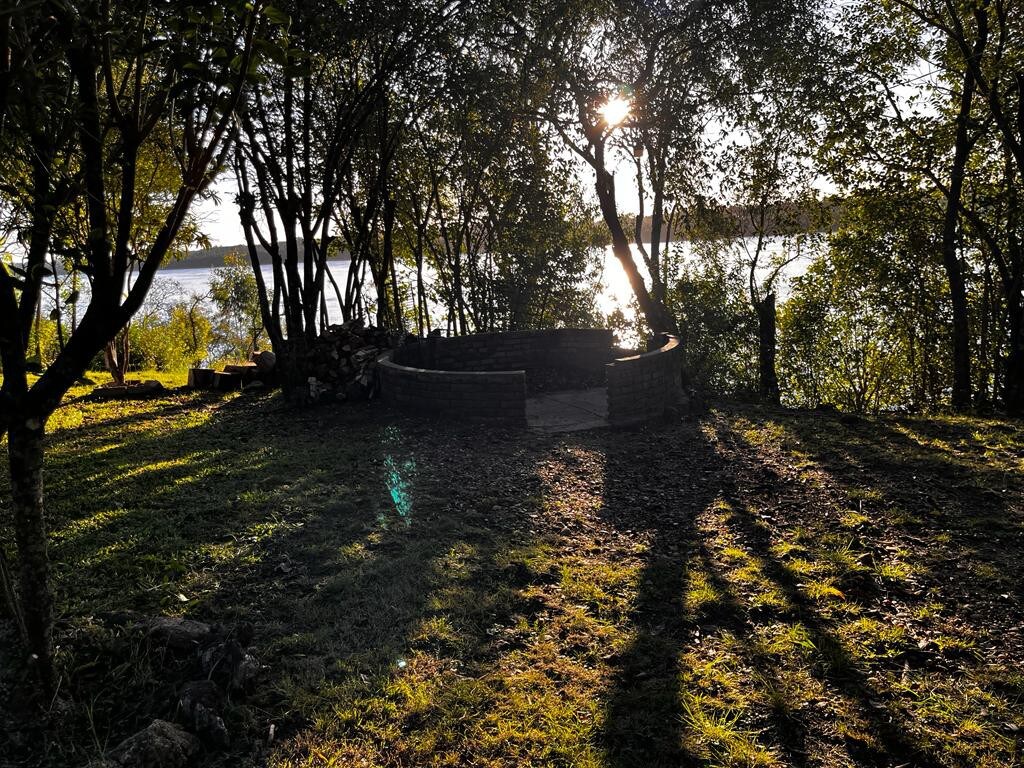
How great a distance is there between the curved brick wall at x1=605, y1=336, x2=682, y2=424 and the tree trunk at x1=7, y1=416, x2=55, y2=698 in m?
6.25

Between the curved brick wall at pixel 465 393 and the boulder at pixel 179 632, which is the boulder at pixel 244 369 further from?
the boulder at pixel 179 632

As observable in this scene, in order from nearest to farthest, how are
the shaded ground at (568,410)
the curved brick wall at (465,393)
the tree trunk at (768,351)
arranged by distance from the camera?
the curved brick wall at (465,393) < the shaded ground at (568,410) < the tree trunk at (768,351)

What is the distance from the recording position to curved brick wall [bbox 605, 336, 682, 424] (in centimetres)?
792

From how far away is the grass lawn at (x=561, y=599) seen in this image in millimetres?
2775

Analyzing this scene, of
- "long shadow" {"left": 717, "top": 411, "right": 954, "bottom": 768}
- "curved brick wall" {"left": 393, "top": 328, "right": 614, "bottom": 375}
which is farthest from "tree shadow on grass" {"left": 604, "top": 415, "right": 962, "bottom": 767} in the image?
"curved brick wall" {"left": 393, "top": 328, "right": 614, "bottom": 375}

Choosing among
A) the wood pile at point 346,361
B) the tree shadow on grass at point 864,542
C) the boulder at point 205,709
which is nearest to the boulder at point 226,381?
the wood pile at point 346,361

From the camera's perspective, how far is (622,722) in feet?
9.41

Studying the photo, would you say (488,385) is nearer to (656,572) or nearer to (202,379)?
(656,572)

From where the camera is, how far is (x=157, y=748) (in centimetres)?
246

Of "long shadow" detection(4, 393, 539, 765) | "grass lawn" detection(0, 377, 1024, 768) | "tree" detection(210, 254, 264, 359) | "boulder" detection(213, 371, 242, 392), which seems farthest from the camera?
"tree" detection(210, 254, 264, 359)

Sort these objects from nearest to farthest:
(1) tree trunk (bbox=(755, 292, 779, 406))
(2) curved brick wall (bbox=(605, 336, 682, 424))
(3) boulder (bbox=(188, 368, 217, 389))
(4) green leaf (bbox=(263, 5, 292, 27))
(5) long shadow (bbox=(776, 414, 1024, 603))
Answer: (4) green leaf (bbox=(263, 5, 292, 27))
(5) long shadow (bbox=(776, 414, 1024, 603))
(2) curved brick wall (bbox=(605, 336, 682, 424))
(3) boulder (bbox=(188, 368, 217, 389))
(1) tree trunk (bbox=(755, 292, 779, 406))

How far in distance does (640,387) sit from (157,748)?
6.66 m

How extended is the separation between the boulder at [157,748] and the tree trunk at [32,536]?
1.99 feet

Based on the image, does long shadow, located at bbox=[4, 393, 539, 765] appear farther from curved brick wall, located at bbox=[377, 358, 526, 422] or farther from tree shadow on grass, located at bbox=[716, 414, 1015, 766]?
tree shadow on grass, located at bbox=[716, 414, 1015, 766]
